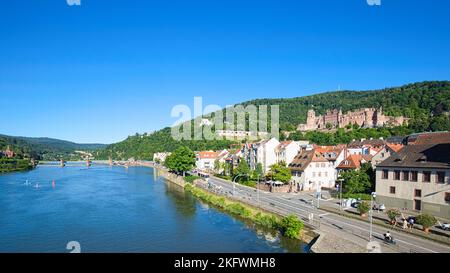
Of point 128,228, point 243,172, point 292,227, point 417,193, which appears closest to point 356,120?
point 243,172

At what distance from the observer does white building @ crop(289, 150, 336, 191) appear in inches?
2050

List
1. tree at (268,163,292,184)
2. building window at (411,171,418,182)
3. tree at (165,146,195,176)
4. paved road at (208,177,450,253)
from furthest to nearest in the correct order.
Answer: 1. tree at (165,146,195,176)
2. tree at (268,163,292,184)
3. building window at (411,171,418,182)
4. paved road at (208,177,450,253)

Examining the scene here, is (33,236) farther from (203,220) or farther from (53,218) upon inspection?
(203,220)

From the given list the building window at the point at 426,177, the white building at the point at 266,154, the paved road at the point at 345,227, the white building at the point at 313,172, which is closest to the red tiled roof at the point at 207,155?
the white building at the point at 266,154

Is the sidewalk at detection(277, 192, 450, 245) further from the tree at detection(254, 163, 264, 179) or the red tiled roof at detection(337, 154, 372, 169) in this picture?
the tree at detection(254, 163, 264, 179)

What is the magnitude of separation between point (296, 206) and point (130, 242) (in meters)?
17.0

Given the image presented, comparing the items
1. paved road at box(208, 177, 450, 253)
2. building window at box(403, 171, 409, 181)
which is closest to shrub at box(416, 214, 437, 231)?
paved road at box(208, 177, 450, 253)

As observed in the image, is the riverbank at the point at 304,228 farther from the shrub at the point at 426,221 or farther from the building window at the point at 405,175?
the building window at the point at 405,175

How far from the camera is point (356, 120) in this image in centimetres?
15088

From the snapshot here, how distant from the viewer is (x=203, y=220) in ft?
127

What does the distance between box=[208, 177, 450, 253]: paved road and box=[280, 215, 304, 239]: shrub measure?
5.06ft

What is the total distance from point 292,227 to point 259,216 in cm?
642

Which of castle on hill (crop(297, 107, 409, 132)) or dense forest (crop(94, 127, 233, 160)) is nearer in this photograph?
castle on hill (crop(297, 107, 409, 132))
